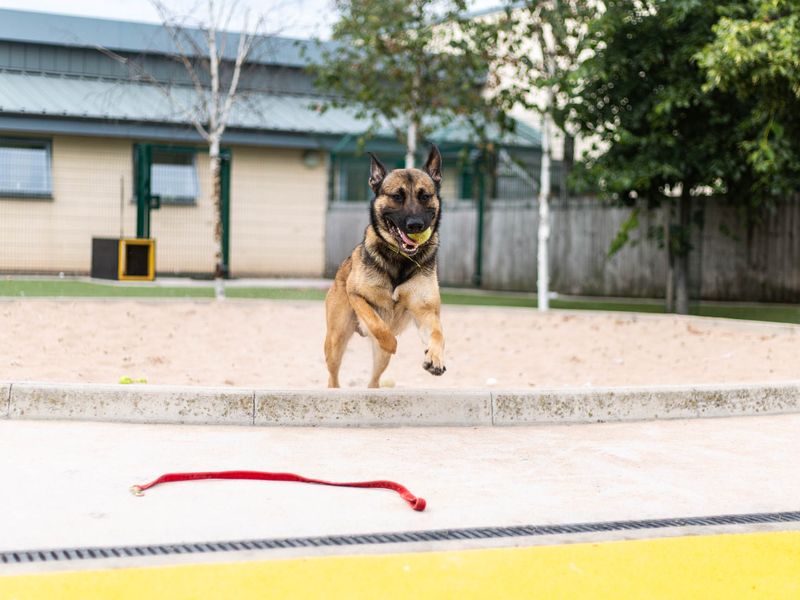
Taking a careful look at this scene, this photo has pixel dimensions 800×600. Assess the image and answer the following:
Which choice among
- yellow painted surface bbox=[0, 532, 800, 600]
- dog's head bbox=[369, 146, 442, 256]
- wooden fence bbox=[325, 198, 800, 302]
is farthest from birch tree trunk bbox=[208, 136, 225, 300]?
yellow painted surface bbox=[0, 532, 800, 600]

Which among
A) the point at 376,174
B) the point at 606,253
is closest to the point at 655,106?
the point at 606,253

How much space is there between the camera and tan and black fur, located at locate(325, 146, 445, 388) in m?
7.04

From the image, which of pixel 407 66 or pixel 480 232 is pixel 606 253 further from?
pixel 407 66

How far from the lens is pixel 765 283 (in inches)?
788

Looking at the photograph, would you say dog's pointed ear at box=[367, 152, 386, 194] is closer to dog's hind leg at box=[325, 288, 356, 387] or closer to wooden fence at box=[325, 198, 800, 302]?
dog's hind leg at box=[325, 288, 356, 387]

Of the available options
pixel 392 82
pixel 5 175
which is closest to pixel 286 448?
pixel 392 82

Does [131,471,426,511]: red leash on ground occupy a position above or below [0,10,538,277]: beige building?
below

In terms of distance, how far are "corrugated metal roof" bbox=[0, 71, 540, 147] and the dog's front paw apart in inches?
668

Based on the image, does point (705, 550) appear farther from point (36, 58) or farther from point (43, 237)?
point (36, 58)

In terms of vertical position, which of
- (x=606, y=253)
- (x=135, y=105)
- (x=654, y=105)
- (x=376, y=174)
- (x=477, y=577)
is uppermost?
(x=135, y=105)

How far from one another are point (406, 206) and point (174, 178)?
2060 centimetres

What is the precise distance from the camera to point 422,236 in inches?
278

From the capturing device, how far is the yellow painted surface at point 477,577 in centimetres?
386

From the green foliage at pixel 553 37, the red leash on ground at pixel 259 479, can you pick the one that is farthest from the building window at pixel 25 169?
the red leash on ground at pixel 259 479
